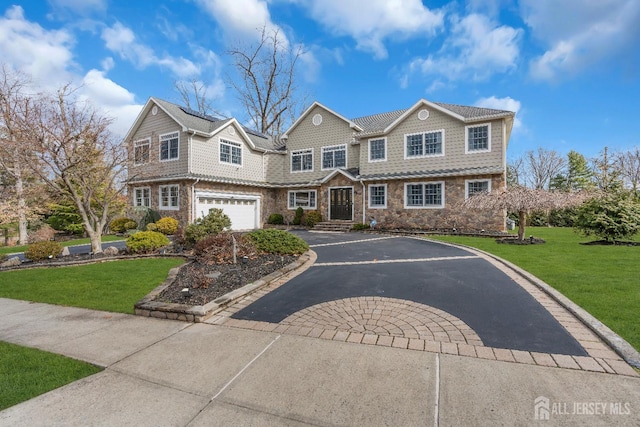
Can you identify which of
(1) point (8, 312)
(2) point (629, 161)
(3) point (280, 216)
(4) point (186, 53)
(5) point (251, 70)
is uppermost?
(5) point (251, 70)

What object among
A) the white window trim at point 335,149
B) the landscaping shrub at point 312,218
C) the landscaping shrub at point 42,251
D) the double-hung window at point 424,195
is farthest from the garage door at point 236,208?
the double-hung window at point 424,195

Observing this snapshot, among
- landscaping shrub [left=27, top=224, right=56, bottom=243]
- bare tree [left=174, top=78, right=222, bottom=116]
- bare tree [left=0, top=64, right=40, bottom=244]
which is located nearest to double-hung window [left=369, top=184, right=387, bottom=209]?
bare tree [left=0, top=64, right=40, bottom=244]

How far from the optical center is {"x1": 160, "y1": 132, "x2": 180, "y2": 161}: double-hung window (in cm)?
1772

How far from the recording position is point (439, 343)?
350 centimetres

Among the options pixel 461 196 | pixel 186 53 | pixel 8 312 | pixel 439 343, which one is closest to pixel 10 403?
pixel 8 312

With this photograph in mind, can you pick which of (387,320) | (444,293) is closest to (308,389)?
(387,320)

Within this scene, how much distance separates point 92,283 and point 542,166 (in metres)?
46.4

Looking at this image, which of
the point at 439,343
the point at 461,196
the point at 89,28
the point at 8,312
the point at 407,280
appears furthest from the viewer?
the point at 461,196

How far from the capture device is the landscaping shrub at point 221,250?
810 cm

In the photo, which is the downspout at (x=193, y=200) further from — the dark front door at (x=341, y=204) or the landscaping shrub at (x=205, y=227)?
the dark front door at (x=341, y=204)

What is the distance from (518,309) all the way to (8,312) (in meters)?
8.33

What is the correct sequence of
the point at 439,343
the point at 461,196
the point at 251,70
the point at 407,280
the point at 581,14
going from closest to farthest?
the point at 439,343 < the point at 407,280 < the point at 581,14 < the point at 461,196 < the point at 251,70

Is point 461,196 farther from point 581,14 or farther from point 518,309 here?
point 518,309

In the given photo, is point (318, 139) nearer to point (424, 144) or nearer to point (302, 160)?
point (302, 160)
